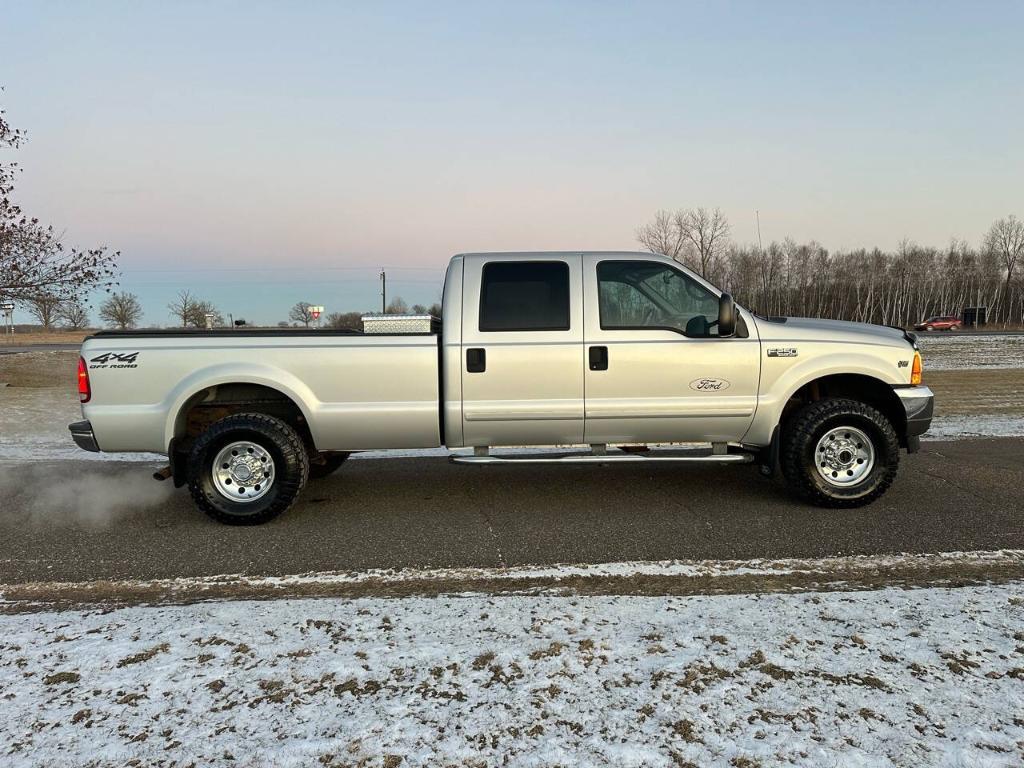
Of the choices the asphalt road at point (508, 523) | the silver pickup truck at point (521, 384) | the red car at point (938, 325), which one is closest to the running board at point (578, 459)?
the silver pickup truck at point (521, 384)

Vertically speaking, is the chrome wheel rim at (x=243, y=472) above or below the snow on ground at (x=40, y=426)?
above

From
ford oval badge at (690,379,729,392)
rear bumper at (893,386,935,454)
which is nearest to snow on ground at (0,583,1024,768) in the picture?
rear bumper at (893,386,935,454)

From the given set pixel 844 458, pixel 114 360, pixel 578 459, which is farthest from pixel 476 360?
pixel 844 458

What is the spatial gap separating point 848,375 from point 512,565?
3347 millimetres

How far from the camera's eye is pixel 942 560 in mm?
3963

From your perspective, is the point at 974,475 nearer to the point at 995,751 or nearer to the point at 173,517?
the point at 995,751

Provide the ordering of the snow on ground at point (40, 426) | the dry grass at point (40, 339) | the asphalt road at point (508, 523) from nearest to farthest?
the asphalt road at point (508, 523) < the snow on ground at point (40, 426) < the dry grass at point (40, 339)

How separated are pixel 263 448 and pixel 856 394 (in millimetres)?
5024

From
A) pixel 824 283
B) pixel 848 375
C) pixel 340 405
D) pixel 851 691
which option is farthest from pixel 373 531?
pixel 824 283

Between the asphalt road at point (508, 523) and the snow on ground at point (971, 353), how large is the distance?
16337 mm

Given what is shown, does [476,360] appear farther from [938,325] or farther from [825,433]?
[938,325]

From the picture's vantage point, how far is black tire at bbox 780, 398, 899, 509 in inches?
197

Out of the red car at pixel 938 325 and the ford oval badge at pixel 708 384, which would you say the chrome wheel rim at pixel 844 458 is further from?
the red car at pixel 938 325

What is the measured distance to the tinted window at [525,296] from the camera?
5062mm
